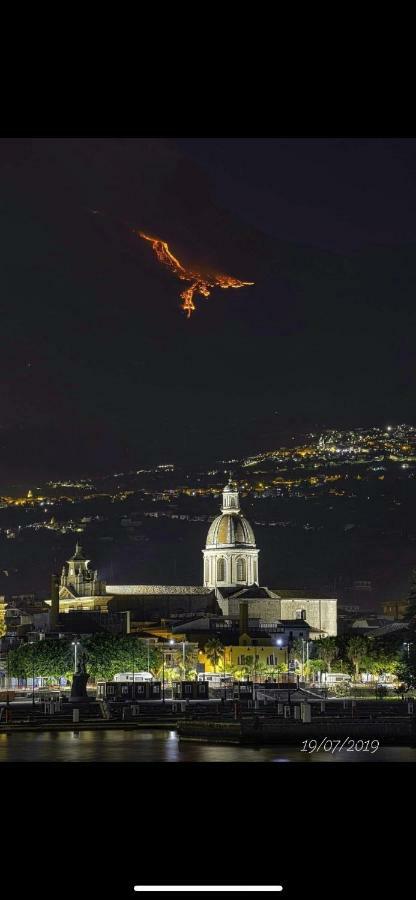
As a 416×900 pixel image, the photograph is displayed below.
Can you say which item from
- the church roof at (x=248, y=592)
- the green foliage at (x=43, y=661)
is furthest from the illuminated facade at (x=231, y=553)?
the green foliage at (x=43, y=661)

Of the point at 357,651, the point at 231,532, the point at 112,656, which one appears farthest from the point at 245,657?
the point at 231,532

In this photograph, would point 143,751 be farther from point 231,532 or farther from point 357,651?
point 231,532

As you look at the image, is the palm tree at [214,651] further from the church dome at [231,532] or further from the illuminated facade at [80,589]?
the church dome at [231,532]

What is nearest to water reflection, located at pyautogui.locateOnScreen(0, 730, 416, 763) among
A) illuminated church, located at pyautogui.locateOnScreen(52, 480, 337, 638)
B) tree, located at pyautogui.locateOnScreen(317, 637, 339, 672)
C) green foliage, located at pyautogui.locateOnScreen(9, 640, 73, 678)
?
green foliage, located at pyautogui.locateOnScreen(9, 640, 73, 678)

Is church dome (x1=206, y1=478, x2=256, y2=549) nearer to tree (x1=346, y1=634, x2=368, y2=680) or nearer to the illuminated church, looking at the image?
the illuminated church
